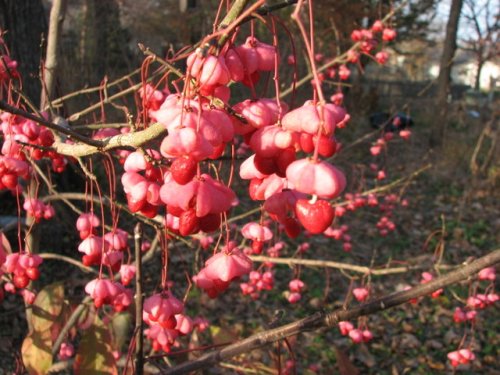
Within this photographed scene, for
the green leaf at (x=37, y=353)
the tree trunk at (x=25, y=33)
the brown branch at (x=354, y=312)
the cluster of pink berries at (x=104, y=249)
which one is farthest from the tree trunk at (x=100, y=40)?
the brown branch at (x=354, y=312)

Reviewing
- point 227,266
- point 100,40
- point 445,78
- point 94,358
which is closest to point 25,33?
point 94,358

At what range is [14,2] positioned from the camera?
404cm

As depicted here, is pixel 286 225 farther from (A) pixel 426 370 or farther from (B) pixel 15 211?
(B) pixel 15 211

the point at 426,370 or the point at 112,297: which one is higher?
the point at 112,297

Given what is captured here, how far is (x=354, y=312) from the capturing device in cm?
128

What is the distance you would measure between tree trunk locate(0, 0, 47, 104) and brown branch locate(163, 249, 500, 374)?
3386 millimetres

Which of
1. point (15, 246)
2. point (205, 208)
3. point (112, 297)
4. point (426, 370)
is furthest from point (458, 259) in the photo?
point (205, 208)

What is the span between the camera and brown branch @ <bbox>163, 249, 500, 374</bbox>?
1.28 m

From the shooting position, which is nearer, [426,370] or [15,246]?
[426,370]

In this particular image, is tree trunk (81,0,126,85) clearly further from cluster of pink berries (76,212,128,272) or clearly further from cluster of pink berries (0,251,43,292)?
cluster of pink berries (76,212,128,272)

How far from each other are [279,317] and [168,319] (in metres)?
0.37

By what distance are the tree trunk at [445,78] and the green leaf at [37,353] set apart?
9.66 metres

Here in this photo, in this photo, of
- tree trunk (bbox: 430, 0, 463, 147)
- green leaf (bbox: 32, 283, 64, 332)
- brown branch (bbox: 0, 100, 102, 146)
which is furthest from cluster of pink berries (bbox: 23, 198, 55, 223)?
tree trunk (bbox: 430, 0, 463, 147)

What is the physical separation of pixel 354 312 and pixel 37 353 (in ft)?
6.27
